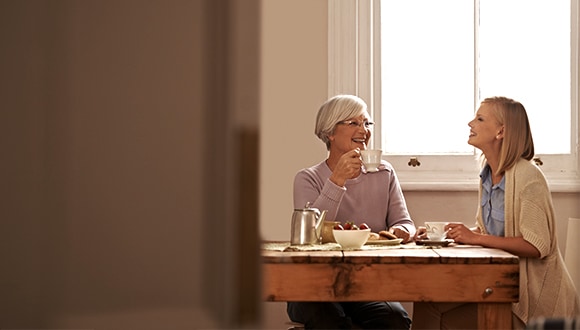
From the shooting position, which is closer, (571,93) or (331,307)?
(331,307)

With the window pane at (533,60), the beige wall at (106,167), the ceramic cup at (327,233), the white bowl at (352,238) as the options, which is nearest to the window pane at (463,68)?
the window pane at (533,60)

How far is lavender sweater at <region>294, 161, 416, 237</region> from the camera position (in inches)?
124

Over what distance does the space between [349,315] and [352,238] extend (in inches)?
22.6

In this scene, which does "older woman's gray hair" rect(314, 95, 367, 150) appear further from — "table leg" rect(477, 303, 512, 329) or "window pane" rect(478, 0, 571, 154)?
"table leg" rect(477, 303, 512, 329)

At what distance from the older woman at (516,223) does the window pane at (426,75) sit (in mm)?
723

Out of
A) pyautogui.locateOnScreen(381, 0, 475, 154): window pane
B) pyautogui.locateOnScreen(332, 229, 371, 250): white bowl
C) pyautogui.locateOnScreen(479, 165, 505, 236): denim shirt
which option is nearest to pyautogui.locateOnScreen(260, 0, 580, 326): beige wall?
pyautogui.locateOnScreen(381, 0, 475, 154): window pane

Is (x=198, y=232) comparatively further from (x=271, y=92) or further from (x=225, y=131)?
(x=271, y=92)

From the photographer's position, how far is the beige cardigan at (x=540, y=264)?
8.46ft

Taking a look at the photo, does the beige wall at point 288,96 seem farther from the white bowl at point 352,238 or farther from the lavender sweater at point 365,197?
the white bowl at point 352,238

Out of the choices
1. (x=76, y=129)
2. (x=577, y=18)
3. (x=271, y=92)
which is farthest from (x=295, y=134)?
(x=76, y=129)

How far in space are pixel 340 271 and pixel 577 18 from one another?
2.05 m

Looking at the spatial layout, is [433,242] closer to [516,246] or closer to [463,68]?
[516,246]

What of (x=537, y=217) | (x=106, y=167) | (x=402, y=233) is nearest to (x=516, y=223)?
(x=537, y=217)

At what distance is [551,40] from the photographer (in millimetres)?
3643
